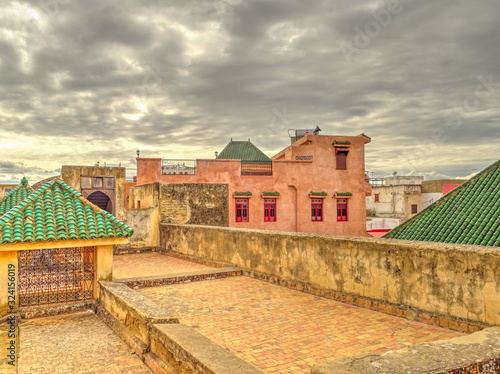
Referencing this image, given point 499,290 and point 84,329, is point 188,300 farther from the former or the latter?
point 499,290

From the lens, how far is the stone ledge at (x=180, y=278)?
29.4 feet

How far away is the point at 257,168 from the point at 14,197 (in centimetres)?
1723

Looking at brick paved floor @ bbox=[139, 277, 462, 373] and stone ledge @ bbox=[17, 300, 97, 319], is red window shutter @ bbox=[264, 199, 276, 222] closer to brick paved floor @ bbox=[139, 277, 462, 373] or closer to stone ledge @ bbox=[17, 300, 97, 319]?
brick paved floor @ bbox=[139, 277, 462, 373]

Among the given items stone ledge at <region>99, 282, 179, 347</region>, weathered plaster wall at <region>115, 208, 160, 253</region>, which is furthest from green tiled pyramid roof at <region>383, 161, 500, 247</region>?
stone ledge at <region>99, 282, 179, 347</region>

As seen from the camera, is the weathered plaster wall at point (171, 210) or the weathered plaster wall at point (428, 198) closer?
the weathered plaster wall at point (171, 210)

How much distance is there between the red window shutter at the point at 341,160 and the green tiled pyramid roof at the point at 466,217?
12893mm

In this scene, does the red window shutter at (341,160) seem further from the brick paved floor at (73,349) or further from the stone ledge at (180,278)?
the brick paved floor at (73,349)

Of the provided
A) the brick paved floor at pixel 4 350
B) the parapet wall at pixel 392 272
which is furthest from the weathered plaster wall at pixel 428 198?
the brick paved floor at pixel 4 350

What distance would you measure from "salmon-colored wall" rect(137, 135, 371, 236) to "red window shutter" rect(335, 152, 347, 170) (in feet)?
1.04

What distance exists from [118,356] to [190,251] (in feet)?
25.2

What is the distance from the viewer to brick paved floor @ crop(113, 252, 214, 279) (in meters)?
11.0

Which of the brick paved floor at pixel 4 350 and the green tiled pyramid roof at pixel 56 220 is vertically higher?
the green tiled pyramid roof at pixel 56 220

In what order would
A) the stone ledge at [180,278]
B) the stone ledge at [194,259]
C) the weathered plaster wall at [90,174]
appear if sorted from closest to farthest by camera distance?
1. the stone ledge at [180,278]
2. the stone ledge at [194,259]
3. the weathered plaster wall at [90,174]

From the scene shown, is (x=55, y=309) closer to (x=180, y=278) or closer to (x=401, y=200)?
(x=180, y=278)
